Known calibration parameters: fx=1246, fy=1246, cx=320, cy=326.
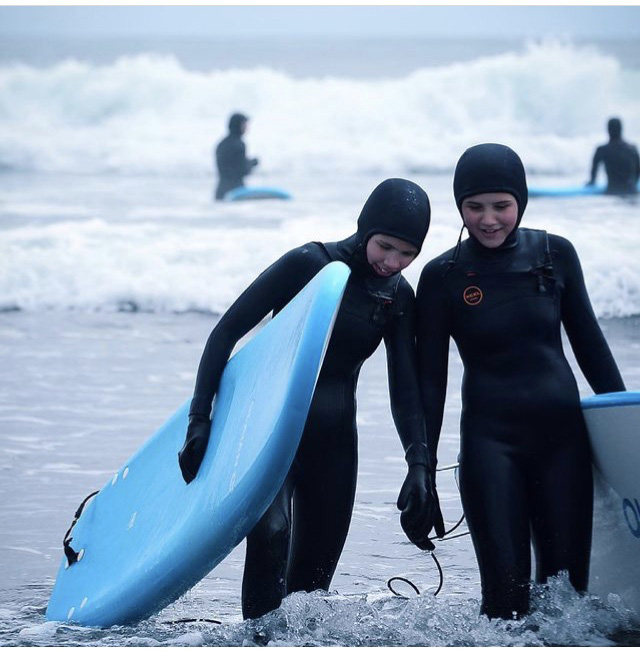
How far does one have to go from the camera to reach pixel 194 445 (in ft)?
9.77

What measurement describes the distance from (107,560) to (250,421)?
2.43ft

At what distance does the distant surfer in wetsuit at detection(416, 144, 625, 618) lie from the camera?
2840 mm

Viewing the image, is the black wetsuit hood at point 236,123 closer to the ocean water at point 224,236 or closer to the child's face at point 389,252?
the ocean water at point 224,236

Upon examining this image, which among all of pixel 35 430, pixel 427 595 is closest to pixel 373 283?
pixel 427 595

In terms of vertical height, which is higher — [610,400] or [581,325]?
[581,325]

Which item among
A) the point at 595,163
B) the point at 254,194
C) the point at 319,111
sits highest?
the point at 319,111

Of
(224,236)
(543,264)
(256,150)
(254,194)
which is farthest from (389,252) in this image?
(256,150)

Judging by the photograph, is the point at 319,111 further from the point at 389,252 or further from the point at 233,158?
the point at 389,252

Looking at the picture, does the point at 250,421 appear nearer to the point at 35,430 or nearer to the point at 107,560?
the point at 107,560

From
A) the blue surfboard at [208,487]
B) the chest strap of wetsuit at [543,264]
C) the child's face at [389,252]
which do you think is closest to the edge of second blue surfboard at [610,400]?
the chest strap of wetsuit at [543,264]

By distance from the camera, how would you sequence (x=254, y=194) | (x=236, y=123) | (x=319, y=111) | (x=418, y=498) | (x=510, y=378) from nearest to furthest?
(x=418, y=498) → (x=510, y=378) → (x=236, y=123) → (x=254, y=194) → (x=319, y=111)

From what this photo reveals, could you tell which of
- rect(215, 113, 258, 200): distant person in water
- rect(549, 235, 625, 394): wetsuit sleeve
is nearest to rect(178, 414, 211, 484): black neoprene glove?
rect(549, 235, 625, 394): wetsuit sleeve

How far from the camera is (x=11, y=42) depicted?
2142 centimetres

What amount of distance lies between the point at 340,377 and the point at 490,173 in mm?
593
